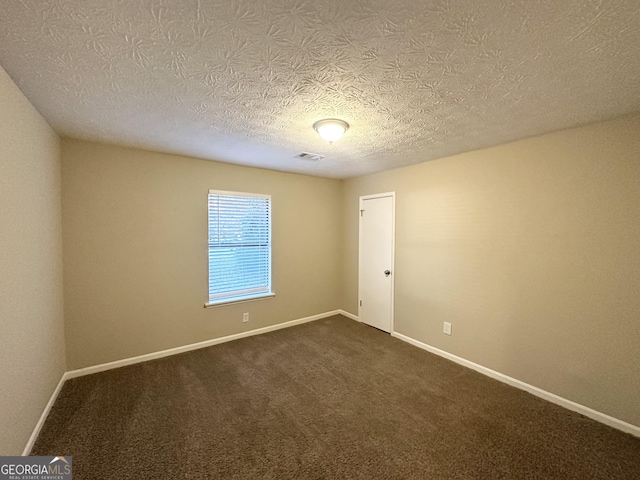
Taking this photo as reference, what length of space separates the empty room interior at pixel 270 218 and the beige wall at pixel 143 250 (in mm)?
23

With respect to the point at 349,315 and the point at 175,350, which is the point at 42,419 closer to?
the point at 175,350

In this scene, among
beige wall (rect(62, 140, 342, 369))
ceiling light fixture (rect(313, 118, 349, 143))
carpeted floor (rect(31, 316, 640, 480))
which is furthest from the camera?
beige wall (rect(62, 140, 342, 369))

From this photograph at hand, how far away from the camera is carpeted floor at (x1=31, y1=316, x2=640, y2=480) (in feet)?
5.40

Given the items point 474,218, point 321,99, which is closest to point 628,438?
point 474,218

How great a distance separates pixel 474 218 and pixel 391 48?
222 centimetres

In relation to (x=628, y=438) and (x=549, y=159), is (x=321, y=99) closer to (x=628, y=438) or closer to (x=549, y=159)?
(x=549, y=159)

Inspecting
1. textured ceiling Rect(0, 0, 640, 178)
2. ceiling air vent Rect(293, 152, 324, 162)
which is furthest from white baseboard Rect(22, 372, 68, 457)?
ceiling air vent Rect(293, 152, 324, 162)

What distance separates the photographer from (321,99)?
176cm

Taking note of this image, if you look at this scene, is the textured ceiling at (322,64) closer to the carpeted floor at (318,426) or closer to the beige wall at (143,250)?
the beige wall at (143,250)

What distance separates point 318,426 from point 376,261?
8.16 ft

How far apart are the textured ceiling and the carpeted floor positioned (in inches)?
93.5

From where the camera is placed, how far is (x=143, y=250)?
2932 millimetres

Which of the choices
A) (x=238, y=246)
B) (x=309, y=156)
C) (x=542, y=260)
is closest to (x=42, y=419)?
(x=238, y=246)

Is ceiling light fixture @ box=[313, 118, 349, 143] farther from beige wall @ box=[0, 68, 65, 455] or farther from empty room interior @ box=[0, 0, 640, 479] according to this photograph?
beige wall @ box=[0, 68, 65, 455]
